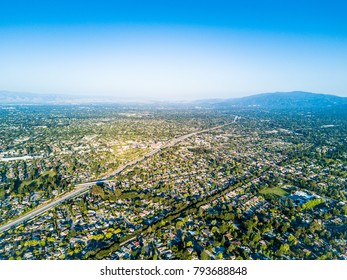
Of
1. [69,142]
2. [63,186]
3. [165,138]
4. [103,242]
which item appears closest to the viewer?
[103,242]

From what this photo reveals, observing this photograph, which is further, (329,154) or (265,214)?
(329,154)

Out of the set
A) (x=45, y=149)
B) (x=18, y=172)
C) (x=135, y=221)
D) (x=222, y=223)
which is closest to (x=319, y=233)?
(x=222, y=223)

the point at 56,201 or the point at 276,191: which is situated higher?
the point at 276,191

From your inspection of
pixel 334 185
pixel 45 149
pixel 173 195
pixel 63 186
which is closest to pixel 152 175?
pixel 173 195

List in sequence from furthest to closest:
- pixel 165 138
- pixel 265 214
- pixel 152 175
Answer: pixel 165 138, pixel 152 175, pixel 265 214

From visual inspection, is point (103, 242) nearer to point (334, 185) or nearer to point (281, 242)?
point (281, 242)

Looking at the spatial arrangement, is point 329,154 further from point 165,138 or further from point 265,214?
point 165,138

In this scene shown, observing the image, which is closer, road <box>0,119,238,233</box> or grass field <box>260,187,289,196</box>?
road <box>0,119,238,233</box>

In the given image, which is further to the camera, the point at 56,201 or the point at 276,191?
the point at 276,191

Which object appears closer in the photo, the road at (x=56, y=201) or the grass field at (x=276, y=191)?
the road at (x=56, y=201)
